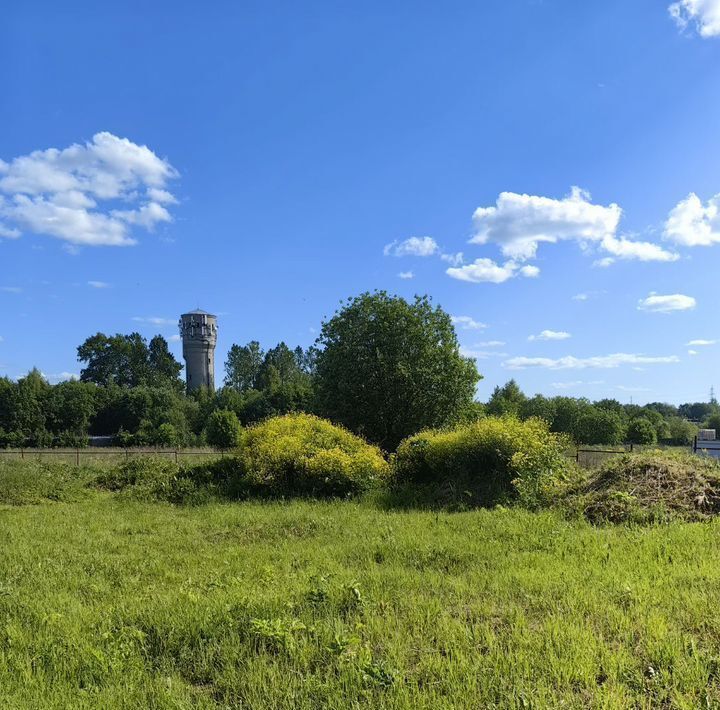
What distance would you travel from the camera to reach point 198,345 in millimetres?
86500

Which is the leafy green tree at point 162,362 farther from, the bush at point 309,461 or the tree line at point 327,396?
the bush at point 309,461

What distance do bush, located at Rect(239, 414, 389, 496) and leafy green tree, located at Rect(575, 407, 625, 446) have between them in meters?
42.5

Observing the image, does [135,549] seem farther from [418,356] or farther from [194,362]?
[194,362]

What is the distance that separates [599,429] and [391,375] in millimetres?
39510

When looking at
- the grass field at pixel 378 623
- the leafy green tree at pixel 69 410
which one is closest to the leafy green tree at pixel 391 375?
the grass field at pixel 378 623

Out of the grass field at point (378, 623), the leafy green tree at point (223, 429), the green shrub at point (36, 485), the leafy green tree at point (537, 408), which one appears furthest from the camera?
the leafy green tree at point (537, 408)

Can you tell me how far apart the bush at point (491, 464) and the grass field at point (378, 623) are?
3.20m

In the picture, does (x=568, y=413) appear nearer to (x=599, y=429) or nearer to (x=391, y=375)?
(x=599, y=429)

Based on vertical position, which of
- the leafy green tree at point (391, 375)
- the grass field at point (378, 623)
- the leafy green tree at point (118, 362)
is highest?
the leafy green tree at point (118, 362)

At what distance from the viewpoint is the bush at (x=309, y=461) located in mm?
11992

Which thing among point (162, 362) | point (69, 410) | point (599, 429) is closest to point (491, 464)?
point (599, 429)

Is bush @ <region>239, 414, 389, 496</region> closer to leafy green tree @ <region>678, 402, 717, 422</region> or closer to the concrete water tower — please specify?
the concrete water tower

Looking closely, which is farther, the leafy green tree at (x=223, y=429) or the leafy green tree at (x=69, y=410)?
the leafy green tree at (x=69, y=410)

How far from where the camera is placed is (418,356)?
18.9 meters
